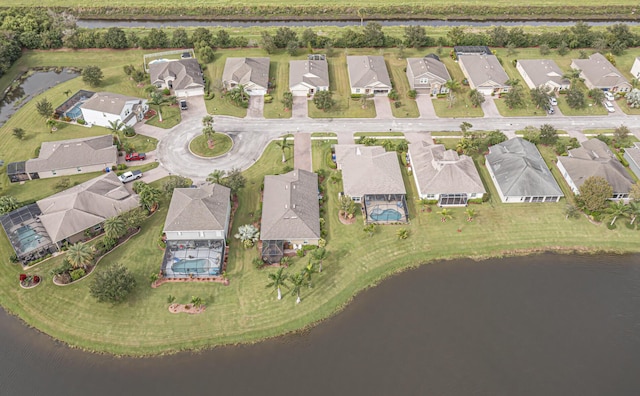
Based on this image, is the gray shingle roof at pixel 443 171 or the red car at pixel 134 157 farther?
the red car at pixel 134 157

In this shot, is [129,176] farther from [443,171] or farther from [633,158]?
[633,158]

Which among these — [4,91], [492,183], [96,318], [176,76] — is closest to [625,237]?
[492,183]

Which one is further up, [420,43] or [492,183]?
[420,43]

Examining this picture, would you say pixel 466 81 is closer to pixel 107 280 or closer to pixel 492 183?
pixel 492 183

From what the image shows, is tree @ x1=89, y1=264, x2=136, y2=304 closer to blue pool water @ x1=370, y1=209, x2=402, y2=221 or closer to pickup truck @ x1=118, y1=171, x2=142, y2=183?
pickup truck @ x1=118, y1=171, x2=142, y2=183

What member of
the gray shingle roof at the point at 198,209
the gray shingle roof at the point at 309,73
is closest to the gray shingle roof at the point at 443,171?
the gray shingle roof at the point at 309,73

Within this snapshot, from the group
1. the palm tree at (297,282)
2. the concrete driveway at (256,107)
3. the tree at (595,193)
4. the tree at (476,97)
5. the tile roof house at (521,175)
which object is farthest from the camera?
the concrete driveway at (256,107)

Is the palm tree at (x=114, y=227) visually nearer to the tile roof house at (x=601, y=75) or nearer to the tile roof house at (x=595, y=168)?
the tile roof house at (x=595, y=168)

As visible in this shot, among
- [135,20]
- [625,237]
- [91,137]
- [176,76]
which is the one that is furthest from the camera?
[135,20]


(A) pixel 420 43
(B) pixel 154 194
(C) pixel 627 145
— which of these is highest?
(A) pixel 420 43
